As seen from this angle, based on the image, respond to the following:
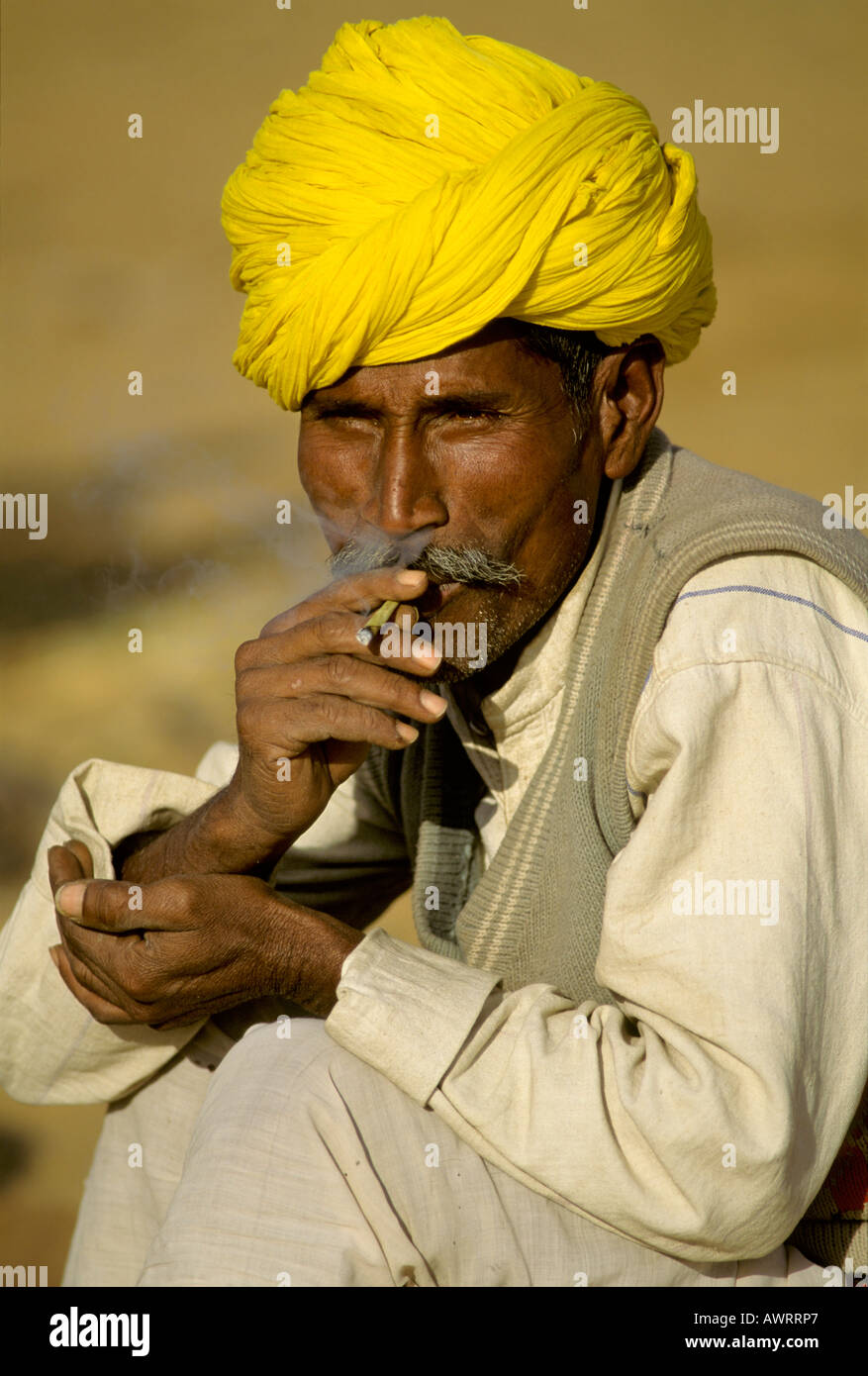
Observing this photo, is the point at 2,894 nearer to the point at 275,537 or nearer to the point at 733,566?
the point at 275,537

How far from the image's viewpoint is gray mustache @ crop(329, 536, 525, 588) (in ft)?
6.88

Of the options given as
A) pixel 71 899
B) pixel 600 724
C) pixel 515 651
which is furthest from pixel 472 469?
pixel 71 899

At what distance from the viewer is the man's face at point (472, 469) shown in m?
2.13

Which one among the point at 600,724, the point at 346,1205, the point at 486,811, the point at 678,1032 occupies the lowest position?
the point at 346,1205

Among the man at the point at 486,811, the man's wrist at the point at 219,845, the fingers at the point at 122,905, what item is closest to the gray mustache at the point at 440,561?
the man at the point at 486,811

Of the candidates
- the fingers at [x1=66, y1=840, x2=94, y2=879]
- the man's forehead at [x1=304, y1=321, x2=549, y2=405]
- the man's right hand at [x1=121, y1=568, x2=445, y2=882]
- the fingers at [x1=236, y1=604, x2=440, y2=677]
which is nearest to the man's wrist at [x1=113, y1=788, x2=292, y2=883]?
the man's right hand at [x1=121, y1=568, x2=445, y2=882]

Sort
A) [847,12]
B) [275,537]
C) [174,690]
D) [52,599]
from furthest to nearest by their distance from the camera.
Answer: [847,12] → [52,599] → [174,690] → [275,537]

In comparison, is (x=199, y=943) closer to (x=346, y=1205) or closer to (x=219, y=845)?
(x=219, y=845)

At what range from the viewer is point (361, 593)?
6.39 feet

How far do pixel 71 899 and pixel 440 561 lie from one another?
2.24ft

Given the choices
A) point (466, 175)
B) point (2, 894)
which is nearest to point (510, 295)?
point (466, 175)

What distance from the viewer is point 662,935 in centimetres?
175

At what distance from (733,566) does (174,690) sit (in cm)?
358

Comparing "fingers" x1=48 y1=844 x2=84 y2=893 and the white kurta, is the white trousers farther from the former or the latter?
"fingers" x1=48 y1=844 x2=84 y2=893
